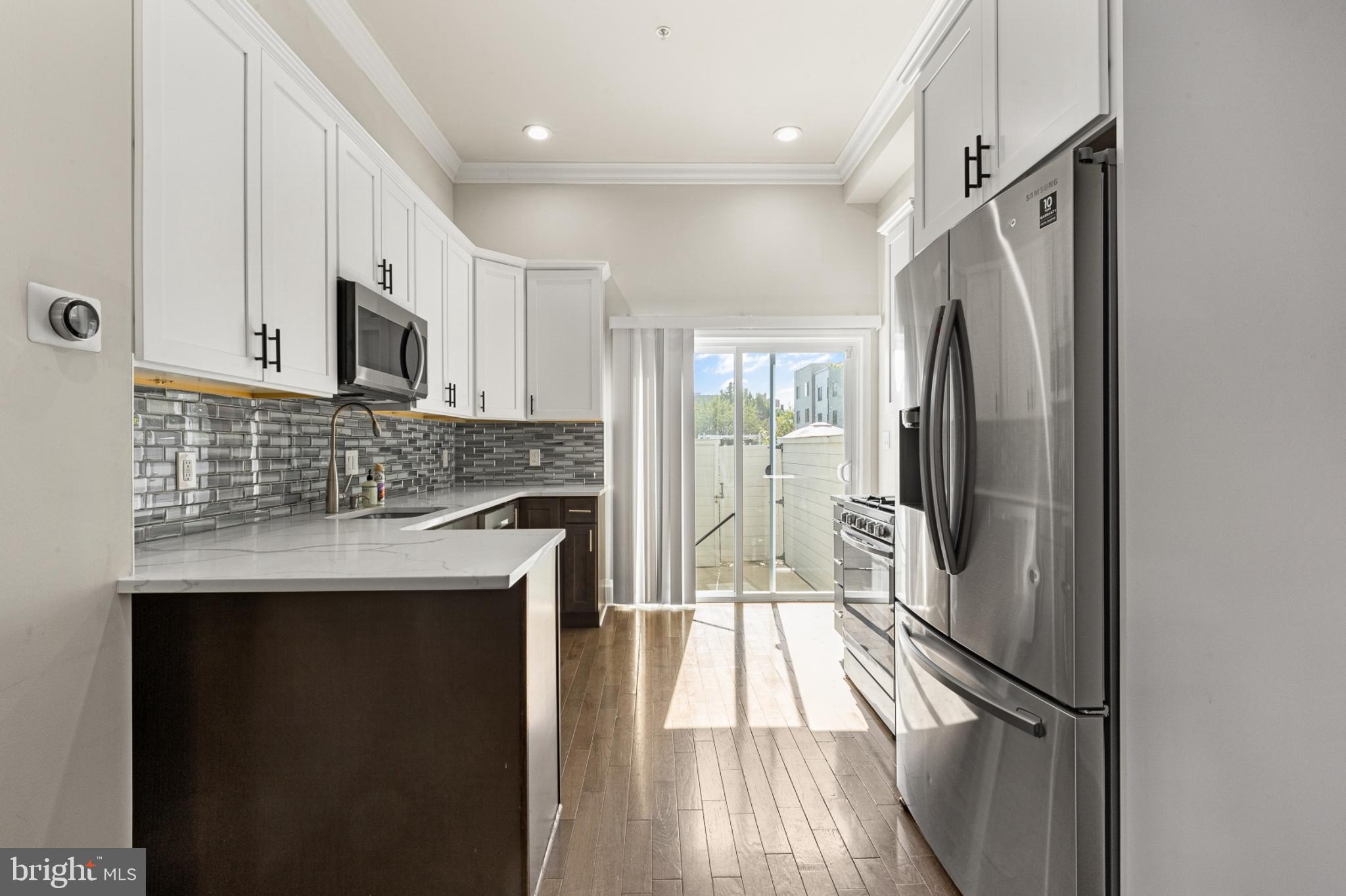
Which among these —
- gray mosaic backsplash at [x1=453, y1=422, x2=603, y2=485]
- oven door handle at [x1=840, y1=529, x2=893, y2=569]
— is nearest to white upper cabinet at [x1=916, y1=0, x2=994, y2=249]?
oven door handle at [x1=840, y1=529, x2=893, y2=569]

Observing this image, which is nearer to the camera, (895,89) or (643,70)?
(643,70)

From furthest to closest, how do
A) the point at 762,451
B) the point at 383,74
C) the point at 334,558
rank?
the point at 762,451 < the point at 383,74 < the point at 334,558

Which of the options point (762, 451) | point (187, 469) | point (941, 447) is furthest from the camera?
point (762, 451)

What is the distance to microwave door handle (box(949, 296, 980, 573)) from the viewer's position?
1591mm

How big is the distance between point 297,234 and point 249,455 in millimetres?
809

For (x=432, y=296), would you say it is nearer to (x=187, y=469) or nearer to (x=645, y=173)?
(x=187, y=469)

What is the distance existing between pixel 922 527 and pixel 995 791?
2.23 ft

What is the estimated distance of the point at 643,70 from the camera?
353cm

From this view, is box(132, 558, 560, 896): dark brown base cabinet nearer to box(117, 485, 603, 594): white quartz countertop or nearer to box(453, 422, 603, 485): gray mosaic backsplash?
box(117, 485, 603, 594): white quartz countertop

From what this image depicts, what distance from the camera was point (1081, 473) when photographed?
4.10ft

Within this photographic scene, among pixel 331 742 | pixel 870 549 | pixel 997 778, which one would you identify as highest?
pixel 870 549

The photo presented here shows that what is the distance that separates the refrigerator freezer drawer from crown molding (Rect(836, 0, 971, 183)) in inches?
72.7

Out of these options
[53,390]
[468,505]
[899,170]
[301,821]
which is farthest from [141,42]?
[899,170]

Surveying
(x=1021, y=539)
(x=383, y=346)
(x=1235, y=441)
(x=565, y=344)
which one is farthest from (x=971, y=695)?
(x=565, y=344)
